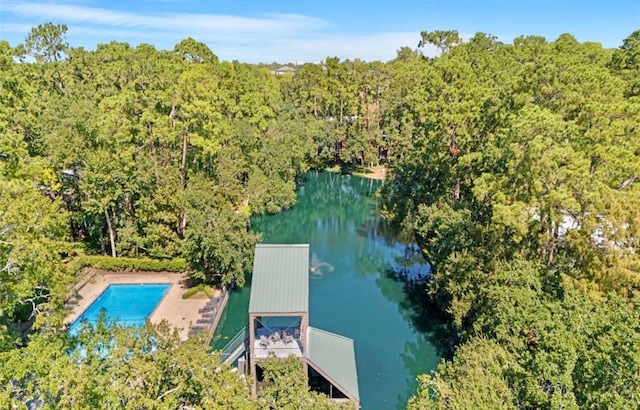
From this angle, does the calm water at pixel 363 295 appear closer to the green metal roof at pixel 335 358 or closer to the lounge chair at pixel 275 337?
the green metal roof at pixel 335 358

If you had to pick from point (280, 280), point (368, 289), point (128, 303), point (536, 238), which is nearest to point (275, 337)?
point (280, 280)

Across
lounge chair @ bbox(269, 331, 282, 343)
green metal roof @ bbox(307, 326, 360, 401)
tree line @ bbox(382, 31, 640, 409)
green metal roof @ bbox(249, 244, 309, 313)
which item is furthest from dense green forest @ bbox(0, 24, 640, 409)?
green metal roof @ bbox(249, 244, 309, 313)

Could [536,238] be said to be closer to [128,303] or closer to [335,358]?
[335,358]

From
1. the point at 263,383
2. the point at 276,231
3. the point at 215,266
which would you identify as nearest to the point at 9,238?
the point at 263,383

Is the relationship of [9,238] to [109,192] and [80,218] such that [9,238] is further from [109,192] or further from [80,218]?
[80,218]

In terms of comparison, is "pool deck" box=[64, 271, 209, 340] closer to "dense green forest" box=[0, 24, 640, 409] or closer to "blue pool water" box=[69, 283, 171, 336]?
"blue pool water" box=[69, 283, 171, 336]

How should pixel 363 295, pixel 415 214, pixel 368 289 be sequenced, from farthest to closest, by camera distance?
pixel 415 214 < pixel 368 289 < pixel 363 295
